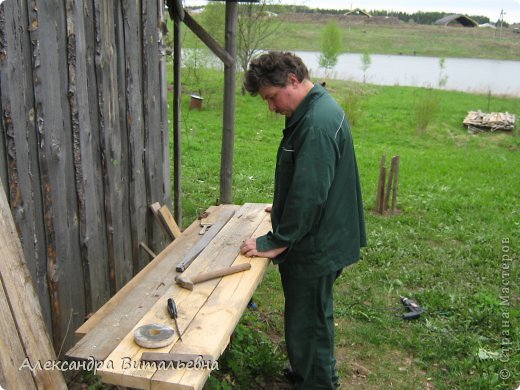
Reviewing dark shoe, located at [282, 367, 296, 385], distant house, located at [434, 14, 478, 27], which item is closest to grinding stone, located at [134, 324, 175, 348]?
dark shoe, located at [282, 367, 296, 385]

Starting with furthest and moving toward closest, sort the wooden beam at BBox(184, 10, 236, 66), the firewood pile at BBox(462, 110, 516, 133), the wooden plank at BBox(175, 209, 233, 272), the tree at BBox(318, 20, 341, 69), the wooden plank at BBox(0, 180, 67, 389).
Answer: the tree at BBox(318, 20, 341, 69) < the firewood pile at BBox(462, 110, 516, 133) < the wooden beam at BBox(184, 10, 236, 66) < the wooden plank at BBox(175, 209, 233, 272) < the wooden plank at BBox(0, 180, 67, 389)

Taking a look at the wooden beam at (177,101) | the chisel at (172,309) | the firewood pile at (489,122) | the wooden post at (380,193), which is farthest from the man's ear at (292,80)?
the firewood pile at (489,122)

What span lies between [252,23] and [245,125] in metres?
6.52

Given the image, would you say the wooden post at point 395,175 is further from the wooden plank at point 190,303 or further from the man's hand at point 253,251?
the man's hand at point 253,251

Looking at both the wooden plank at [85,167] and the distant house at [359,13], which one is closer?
the wooden plank at [85,167]

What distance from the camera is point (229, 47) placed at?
5773 millimetres

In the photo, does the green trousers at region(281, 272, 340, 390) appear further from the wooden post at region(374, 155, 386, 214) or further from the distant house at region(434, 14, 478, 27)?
the distant house at region(434, 14, 478, 27)

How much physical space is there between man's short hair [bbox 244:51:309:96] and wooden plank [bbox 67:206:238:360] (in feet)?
4.48

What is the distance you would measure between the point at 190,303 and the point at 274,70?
1402 mm

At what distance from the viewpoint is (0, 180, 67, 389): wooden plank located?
2.70 m

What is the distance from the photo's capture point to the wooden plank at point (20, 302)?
106 inches

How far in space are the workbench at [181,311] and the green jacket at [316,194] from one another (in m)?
0.31

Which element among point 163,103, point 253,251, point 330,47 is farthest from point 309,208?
point 330,47

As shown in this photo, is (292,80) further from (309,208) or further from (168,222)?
(168,222)
